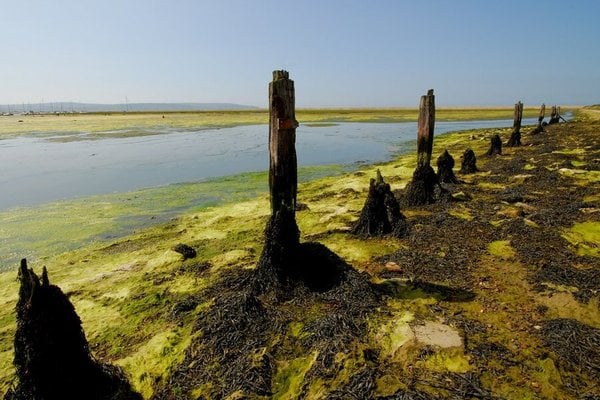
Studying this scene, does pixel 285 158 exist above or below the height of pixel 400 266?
above

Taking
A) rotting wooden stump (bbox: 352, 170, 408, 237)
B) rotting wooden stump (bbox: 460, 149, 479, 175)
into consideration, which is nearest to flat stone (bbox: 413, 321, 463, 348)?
rotting wooden stump (bbox: 352, 170, 408, 237)

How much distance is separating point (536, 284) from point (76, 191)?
20.5 meters

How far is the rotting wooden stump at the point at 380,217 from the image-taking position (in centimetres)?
1009

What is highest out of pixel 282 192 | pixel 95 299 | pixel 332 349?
pixel 282 192

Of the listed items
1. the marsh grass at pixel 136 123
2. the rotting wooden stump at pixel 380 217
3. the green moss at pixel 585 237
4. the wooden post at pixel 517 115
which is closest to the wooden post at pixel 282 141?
the rotting wooden stump at pixel 380 217

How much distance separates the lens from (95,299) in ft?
25.7

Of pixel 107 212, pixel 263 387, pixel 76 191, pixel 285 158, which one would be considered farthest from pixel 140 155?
pixel 263 387

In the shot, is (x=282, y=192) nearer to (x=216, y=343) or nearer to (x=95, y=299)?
(x=216, y=343)

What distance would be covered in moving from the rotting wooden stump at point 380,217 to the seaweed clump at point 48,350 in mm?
7153

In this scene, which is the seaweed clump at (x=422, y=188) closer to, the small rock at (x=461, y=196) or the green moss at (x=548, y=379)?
the small rock at (x=461, y=196)

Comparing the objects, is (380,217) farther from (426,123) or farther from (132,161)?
(132,161)

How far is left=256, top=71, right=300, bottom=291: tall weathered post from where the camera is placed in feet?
22.4

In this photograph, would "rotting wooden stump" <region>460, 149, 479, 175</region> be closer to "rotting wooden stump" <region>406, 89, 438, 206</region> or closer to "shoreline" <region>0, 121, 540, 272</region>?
"rotting wooden stump" <region>406, 89, 438, 206</region>

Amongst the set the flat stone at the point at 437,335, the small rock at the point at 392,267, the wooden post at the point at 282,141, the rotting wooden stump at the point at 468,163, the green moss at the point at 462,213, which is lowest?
the flat stone at the point at 437,335
